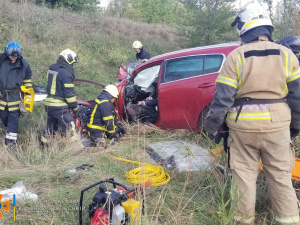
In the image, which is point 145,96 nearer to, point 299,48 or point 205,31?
point 299,48

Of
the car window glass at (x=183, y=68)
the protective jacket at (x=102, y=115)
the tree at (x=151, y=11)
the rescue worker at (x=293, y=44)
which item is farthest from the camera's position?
the tree at (x=151, y=11)

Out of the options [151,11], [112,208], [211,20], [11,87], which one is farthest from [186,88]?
[151,11]

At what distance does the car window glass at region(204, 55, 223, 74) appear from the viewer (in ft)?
15.3

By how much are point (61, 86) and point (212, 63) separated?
2465 millimetres

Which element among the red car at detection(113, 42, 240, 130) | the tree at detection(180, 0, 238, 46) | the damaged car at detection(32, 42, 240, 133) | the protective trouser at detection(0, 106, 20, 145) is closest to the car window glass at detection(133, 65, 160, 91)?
the damaged car at detection(32, 42, 240, 133)

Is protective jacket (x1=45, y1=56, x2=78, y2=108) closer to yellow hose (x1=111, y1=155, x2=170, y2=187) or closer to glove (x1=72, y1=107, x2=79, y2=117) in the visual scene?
glove (x1=72, y1=107, x2=79, y2=117)

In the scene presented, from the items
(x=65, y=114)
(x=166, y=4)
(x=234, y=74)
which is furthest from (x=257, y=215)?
(x=166, y=4)

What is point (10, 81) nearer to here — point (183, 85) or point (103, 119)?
point (103, 119)

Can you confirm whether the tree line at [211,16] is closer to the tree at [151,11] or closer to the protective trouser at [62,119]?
the tree at [151,11]

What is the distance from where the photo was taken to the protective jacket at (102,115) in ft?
16.5

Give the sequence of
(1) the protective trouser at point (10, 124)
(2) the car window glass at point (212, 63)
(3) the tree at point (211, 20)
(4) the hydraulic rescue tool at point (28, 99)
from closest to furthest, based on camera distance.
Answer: (2) the car window glass at point (212, 63), (1) the protective trouser at point (10, 124), (4) the hydraulic rescue tool at point (28, 99), (3) the tree at point (211, 20)

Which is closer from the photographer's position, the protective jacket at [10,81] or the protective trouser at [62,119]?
the protective trouser at [62,119]

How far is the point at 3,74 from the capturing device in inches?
210

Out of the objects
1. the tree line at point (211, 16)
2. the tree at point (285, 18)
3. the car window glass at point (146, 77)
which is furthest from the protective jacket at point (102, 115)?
the tree at point (285, 18)
